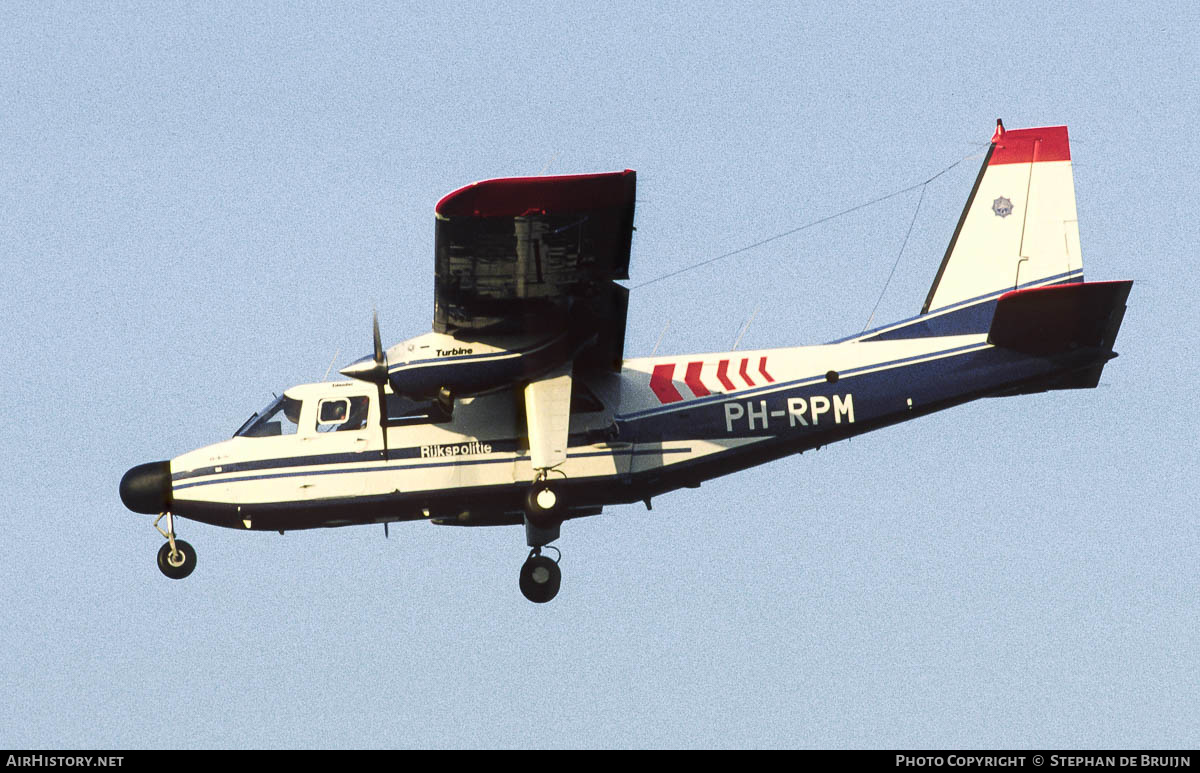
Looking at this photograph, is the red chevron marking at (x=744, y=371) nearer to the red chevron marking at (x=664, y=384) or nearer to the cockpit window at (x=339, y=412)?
the red chevron marking at (x=664, y=384)

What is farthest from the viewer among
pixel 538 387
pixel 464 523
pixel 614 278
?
pixel 464 523

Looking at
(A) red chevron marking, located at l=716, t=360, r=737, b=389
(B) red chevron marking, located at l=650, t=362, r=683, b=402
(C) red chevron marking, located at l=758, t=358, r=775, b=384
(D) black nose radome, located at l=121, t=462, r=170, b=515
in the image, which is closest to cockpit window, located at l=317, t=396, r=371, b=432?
(D) black nose radome, located at l=121, t=462, r=170, b=515

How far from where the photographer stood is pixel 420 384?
767 inches

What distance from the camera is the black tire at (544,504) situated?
1998 cm

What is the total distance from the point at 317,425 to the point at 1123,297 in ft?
33.1

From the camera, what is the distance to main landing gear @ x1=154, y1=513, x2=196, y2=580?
824 inches

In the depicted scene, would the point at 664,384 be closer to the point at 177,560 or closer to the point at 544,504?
the point at 544,504

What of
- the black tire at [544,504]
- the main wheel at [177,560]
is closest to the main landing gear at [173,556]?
the main wheel at [177,560]

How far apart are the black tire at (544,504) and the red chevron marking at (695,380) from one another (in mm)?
2203

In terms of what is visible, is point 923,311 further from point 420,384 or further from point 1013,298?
point 420,384

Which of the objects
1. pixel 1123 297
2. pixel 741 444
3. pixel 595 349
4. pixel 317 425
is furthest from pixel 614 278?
pixel 1123 297

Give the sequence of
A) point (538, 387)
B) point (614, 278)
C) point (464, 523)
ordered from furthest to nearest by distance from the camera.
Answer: point (464, 523) → point (538, 387) → point (614, 278)

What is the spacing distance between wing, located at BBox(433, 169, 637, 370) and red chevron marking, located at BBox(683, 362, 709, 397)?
102 centimetres

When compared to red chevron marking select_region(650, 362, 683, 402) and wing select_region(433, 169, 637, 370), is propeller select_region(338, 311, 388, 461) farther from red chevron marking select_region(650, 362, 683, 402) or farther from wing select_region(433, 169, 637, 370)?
red chevron marking select_region(650, 362, 683, 402)
